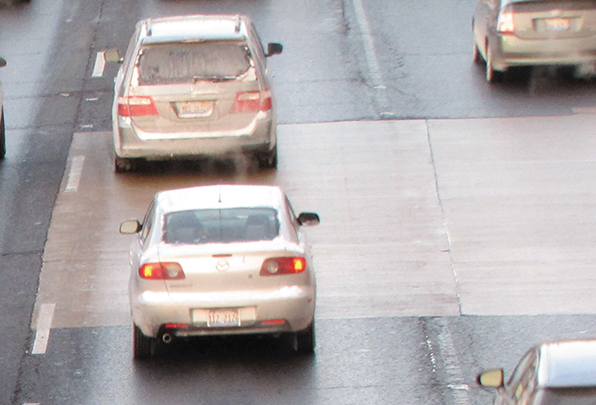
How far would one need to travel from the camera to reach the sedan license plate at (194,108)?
55.2 feet

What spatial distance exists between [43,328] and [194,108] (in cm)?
442

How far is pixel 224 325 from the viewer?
1167cm

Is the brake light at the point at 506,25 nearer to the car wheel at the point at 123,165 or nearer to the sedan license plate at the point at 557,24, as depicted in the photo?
the sedan license plate at the point at 557,24

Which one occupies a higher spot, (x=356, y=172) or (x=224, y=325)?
(x=224, y=325)

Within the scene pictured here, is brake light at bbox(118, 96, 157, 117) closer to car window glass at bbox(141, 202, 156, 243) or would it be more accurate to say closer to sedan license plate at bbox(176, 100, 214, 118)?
sedan license plate at bbox(176, 100, 214, 118)

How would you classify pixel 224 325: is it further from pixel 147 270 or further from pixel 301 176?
pixel 301 176

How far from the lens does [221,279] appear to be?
37.9 feet

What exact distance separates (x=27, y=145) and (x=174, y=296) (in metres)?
7.96

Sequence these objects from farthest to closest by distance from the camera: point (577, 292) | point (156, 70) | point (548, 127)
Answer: point (548, 127)
point (156, 70)
point (577, 292)

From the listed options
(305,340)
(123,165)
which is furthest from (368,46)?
(305,340)

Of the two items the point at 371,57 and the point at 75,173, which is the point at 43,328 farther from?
the point at 371,57

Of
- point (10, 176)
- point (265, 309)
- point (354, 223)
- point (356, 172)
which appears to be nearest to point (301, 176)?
point (356, 172)

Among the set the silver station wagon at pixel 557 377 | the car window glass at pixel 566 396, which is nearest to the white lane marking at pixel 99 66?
the silver station wagon at pixel 557 377

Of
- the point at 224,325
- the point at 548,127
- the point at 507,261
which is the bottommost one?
the point at 548,127
